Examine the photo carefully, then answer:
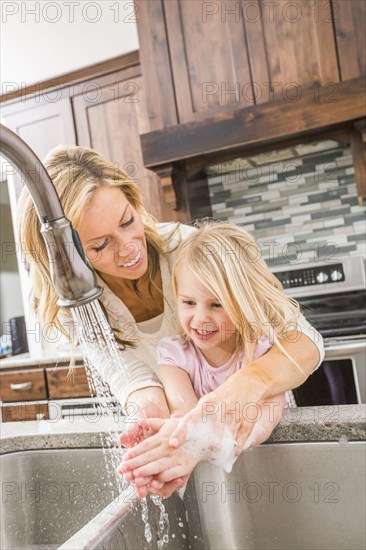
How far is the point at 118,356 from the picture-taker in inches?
43.9

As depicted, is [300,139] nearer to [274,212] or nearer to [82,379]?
[274,212]

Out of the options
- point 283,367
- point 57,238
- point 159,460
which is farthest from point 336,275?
point 57,238

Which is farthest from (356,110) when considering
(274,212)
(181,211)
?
(181,211)

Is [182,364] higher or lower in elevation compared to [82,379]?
higher

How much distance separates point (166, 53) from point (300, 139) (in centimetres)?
63

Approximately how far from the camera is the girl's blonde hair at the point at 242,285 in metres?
0.92

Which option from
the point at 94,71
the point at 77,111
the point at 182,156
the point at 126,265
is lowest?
the point at 126,265

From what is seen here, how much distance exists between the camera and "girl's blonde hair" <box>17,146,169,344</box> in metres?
1.01

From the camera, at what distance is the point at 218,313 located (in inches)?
37.8

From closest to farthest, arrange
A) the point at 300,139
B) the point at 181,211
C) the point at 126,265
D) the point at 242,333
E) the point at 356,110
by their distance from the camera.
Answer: the point at 242,333, the point at 126,265, the point at 356,110, the point at 300,139, the point at 181,211

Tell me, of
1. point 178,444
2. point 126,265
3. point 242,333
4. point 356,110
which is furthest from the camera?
point 356,110

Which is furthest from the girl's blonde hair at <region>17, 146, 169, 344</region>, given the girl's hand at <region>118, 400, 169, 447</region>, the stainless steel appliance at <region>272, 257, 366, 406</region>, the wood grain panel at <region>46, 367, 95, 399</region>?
the wood grain panel at <region>46, 367, 95, 399</region>

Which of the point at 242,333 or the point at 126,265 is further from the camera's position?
the point at 126,265

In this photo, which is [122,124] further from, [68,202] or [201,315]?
[201,315]
